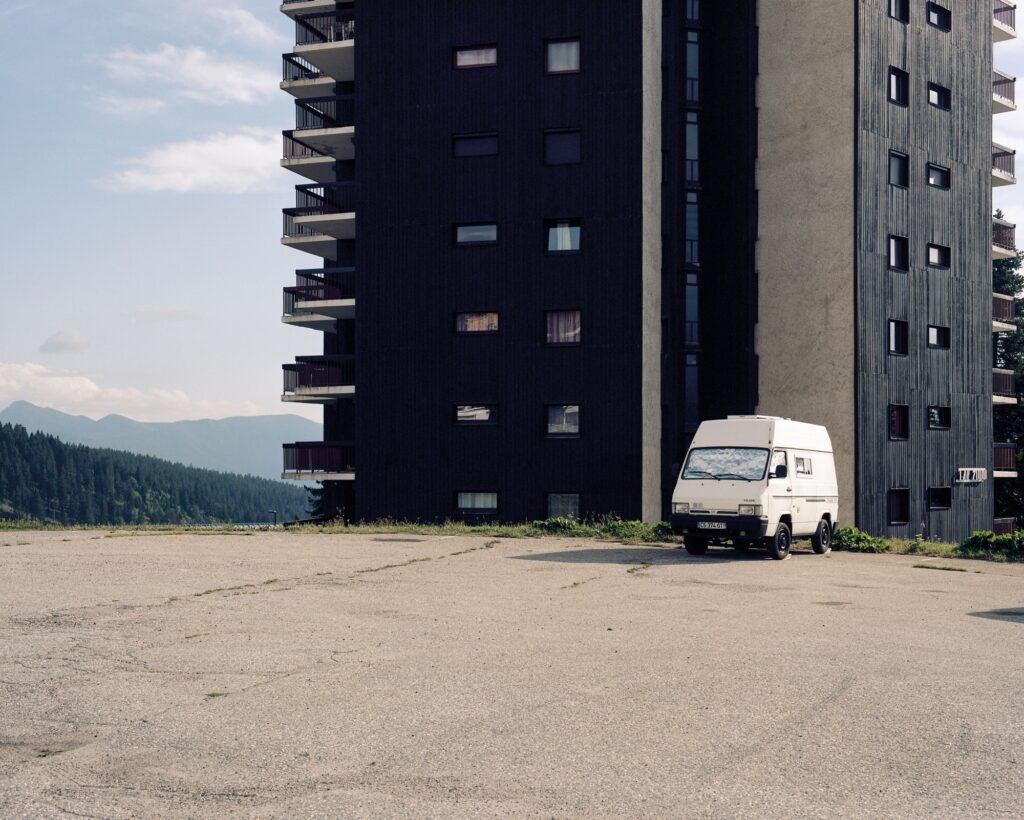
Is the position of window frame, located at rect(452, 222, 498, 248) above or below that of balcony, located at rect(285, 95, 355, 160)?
below

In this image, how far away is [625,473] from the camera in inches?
1270

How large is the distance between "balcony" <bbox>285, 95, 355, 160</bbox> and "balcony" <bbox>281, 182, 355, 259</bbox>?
5.06ft

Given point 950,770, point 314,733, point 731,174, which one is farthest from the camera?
point 731,174

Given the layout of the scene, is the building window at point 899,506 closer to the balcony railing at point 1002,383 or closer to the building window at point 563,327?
the balcony railing at point 1002,383

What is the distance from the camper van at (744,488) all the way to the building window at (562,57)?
16.2m

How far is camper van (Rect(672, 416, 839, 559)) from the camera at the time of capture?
65.7ft

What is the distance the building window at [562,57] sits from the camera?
110 feet

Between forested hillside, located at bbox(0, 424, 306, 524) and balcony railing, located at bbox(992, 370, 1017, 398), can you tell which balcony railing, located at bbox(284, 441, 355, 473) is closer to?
balcony railing, located at bbox(992, 370, 1017, 398)

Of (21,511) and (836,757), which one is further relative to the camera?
(21,511)

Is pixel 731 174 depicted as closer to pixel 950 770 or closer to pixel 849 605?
pixel 849 605

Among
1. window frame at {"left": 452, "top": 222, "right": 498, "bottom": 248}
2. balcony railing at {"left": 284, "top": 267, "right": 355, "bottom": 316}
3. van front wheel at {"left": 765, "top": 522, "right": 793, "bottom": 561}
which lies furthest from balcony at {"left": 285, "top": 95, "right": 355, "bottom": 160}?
van front wheel at {"left": 765, "top": 522, "right": 793, "bottom": 561}

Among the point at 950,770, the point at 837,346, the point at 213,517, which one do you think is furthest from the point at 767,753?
the point at 213,517

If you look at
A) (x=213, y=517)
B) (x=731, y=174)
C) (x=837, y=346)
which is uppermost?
(x=731, y=174)

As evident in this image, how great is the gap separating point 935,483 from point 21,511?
15004cm
